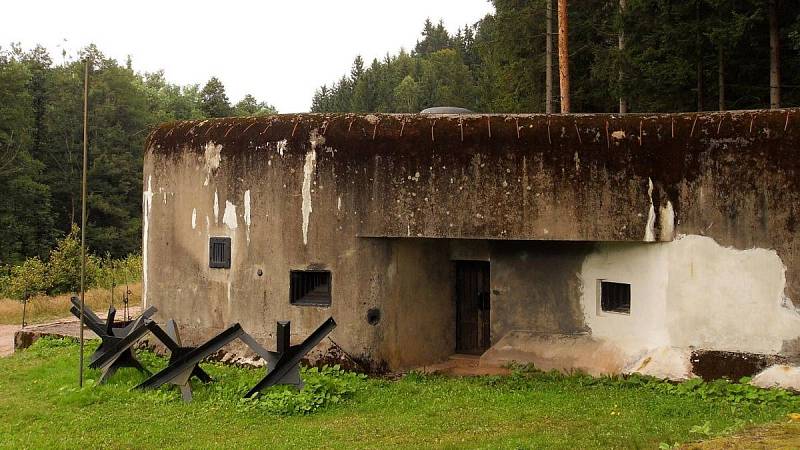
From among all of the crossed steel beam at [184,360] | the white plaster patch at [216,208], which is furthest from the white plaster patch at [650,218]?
the white plaster patch at [216,208]

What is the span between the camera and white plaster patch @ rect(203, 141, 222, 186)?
10773 mm

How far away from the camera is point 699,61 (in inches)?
608

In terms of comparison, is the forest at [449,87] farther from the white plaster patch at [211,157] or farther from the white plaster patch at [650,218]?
the white plaster patch at [211,157]

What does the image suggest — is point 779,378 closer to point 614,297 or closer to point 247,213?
point 614,297

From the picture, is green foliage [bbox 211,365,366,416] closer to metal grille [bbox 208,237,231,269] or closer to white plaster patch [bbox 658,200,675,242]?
metal grille [bbox 208,237,231,269]

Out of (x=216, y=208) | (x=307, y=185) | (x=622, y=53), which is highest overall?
(x=622, y=53)

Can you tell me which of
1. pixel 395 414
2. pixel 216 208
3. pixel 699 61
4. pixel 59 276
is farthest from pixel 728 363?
pixel 59 276

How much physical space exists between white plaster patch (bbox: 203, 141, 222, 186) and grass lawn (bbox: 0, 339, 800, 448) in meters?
2.95

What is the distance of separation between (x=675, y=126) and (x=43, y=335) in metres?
11.3

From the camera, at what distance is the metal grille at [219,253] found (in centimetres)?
1064

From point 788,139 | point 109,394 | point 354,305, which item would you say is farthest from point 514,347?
point 109,394

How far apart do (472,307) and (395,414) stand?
360cm

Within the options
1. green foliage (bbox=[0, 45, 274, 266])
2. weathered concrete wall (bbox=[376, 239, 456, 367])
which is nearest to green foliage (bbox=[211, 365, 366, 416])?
weathered concrete wall (bbox=[376, 239, 456, 367])

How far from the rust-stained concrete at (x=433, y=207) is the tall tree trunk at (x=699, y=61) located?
6806 mm
